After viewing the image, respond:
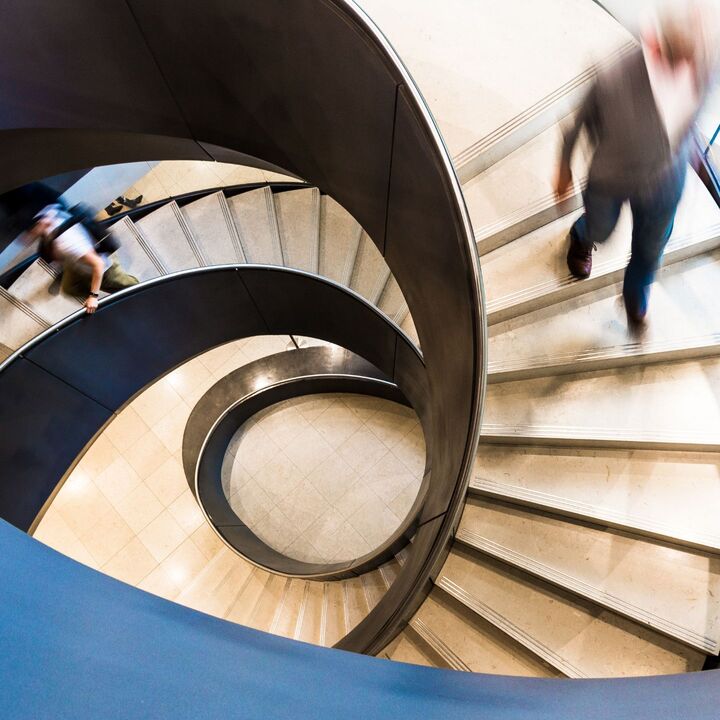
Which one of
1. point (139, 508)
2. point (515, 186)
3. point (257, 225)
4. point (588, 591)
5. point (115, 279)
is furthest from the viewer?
point (139, 508)

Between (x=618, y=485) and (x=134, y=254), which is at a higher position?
(x=134, y=254)

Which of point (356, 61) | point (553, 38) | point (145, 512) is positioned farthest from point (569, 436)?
point (145, 512)

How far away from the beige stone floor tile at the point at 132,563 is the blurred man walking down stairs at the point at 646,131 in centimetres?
607

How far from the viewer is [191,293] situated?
17.5 ft

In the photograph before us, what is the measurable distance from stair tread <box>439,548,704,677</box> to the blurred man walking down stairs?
1.59 meters

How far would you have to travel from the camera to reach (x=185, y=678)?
1.08 meters

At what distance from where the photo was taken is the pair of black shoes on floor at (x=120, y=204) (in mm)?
6754

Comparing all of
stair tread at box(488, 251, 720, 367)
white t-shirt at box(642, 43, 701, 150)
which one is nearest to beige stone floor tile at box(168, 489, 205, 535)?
stair tread at box(488, 251, 720, 367)

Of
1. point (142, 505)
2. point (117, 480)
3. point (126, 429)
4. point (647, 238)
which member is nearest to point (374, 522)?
point (142, 505)

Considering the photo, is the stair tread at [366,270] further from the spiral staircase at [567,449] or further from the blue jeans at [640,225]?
the blue jeans at [640,225]

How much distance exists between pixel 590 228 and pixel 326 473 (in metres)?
4.79

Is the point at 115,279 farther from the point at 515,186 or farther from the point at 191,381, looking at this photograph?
the point at 515,186

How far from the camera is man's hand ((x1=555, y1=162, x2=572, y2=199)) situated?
263 cm

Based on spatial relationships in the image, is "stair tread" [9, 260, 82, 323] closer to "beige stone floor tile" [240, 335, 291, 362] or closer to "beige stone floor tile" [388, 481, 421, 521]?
"beige stone floor tile" [240, 335, 291, 362]
